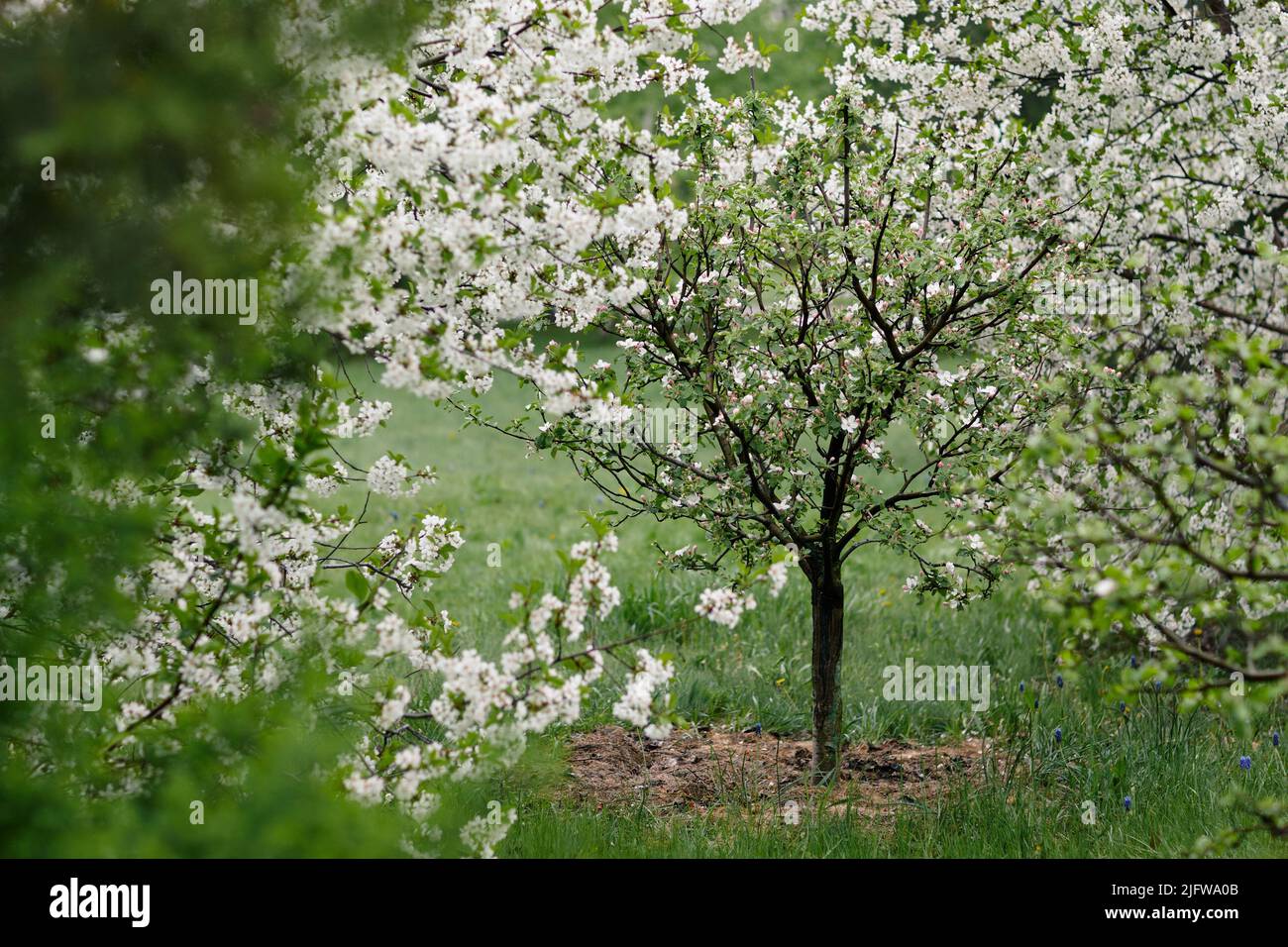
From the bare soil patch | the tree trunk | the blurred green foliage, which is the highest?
the blurred green foliage

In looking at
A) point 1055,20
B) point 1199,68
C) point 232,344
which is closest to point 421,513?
point 232,344

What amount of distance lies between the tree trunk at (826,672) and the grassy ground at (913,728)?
1.57 feet

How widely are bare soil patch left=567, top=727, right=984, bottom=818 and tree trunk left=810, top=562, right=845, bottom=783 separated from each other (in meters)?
0.13

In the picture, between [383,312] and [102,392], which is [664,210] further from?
[102,392]

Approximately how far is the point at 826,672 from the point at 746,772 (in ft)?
2.04

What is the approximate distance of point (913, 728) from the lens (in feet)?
19.0

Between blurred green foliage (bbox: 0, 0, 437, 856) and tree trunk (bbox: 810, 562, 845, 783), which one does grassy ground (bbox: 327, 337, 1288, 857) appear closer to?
tree trunk (bbox: 810, 562, 845, 783)

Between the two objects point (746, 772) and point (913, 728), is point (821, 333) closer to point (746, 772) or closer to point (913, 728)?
point (746, 772)

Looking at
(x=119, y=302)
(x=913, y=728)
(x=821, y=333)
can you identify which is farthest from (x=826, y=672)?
(x=119, y=302)

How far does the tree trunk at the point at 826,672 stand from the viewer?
5004mm

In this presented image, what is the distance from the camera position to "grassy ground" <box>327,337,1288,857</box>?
170 inches

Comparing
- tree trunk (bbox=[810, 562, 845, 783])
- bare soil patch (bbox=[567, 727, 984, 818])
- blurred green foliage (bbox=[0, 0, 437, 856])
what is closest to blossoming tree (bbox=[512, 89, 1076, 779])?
tree trunk (bbox=[810, 562, 845, 783])

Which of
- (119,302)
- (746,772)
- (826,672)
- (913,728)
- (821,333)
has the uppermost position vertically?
(821,333)

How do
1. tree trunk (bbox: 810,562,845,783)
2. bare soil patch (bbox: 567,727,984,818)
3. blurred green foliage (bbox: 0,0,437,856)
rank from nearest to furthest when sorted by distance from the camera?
blurred green foliage (bbox: 0,0,437,856) < bare soil patch (bbox: 567,727,984,818) < tree trunk (bbox: 810,562,845,783)
